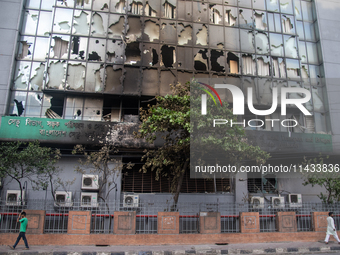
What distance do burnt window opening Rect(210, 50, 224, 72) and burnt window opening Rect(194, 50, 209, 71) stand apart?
39cm

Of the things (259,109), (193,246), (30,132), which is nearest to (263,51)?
(259,109)

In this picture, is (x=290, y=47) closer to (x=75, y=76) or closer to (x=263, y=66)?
(x=263, y=66)

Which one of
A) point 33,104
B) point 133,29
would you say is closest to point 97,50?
point 133,29

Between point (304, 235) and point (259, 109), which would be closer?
point (304, 235)

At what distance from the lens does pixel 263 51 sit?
1878 cm

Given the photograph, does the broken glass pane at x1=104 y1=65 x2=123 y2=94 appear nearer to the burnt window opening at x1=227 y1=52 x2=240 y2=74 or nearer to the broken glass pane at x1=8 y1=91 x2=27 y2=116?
the broken glass pane at x1=8 y1=91 x2=27 y2=116

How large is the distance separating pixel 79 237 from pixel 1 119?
8.25 meters

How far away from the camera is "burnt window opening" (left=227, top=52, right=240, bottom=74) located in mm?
18000

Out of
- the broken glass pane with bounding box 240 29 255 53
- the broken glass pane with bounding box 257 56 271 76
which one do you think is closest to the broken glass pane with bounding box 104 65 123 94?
the broken glass pane with bounding box 240 29 255 53

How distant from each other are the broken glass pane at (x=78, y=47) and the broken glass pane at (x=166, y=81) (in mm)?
4571

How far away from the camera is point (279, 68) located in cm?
1895

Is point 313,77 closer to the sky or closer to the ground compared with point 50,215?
closer to the sky

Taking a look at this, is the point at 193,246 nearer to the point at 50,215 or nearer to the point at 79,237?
the point at 79,237

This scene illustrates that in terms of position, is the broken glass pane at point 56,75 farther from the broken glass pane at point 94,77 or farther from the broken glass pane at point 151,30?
the broken glass pane at point 151,30
